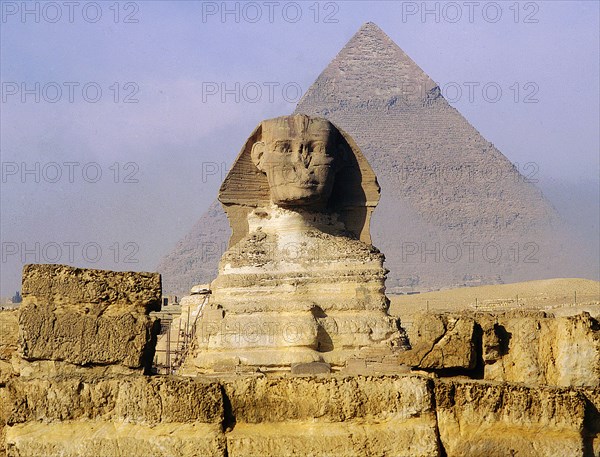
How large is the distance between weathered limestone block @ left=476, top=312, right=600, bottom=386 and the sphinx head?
10.2m

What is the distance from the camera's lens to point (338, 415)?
521cm

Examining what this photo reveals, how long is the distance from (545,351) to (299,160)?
10.7 m

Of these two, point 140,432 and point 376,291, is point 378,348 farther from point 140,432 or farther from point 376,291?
point 140,432

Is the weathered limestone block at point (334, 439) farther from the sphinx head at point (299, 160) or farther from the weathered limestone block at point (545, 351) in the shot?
the sphinx head at point (299, 160)

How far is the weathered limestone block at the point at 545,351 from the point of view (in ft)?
21.2

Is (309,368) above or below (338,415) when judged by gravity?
above

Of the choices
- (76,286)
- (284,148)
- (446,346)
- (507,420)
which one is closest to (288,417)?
(507,420)

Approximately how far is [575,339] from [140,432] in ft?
7.63

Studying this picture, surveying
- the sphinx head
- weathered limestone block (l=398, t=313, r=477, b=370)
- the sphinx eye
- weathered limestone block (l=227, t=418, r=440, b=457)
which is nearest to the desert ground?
the sphinx head

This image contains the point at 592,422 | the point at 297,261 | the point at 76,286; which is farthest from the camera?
the point at 297,261

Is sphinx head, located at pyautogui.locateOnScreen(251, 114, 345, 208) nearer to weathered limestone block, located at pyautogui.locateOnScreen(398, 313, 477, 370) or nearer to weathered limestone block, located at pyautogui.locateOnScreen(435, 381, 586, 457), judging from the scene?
weathered limestone block, located at pyautogui.locateOnScreen(398, 313, 477, 370)

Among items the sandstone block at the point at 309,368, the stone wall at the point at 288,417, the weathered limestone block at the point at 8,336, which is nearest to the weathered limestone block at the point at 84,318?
the stone wall at the point at 288,417

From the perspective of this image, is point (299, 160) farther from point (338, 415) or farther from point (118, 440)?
point (118, 440)

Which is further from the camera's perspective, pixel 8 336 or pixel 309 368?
pixel 309 368
